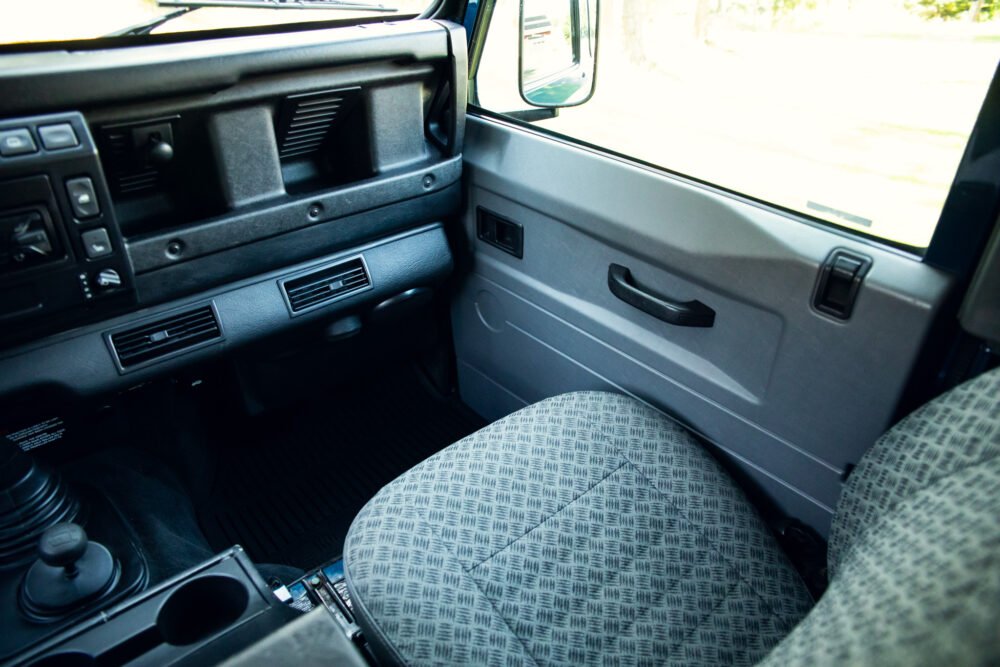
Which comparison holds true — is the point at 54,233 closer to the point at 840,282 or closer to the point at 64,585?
the point at 64,585

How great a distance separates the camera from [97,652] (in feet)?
3.34

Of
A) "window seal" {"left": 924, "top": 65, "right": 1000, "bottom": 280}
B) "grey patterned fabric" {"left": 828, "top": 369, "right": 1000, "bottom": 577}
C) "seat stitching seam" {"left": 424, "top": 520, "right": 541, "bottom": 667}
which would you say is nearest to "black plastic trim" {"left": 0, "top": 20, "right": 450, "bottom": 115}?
"seat stitching seam" {"left": 424, "top": 520, "right": 541, "bottom": 667}

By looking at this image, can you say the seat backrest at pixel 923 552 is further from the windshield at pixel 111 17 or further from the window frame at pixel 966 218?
the windshield at pixel 111 17

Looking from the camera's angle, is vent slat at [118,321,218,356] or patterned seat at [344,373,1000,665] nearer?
patterned seat at [344,373,1000,665]

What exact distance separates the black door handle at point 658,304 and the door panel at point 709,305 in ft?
0.06

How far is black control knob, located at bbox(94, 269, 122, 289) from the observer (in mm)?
Answer: 1260

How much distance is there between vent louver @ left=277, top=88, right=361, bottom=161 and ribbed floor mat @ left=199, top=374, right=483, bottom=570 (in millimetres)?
881

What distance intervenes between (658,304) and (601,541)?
1.66ft

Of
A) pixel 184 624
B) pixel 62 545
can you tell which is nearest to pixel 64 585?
pixel 62 545

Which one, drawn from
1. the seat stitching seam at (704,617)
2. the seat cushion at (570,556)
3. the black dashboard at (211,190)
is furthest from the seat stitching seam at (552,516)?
the black dashboard at (211,190)

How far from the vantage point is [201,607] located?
3.71ft

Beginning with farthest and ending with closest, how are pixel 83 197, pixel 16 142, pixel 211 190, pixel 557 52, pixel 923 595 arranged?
pixel 557 52
pixel 211 190
pixel 83 197
pixel 16 142
pixel 923 595

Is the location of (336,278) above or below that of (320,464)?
above

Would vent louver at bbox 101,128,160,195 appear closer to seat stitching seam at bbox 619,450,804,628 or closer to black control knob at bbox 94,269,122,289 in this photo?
black control knob at bbox 94,269,122,289
